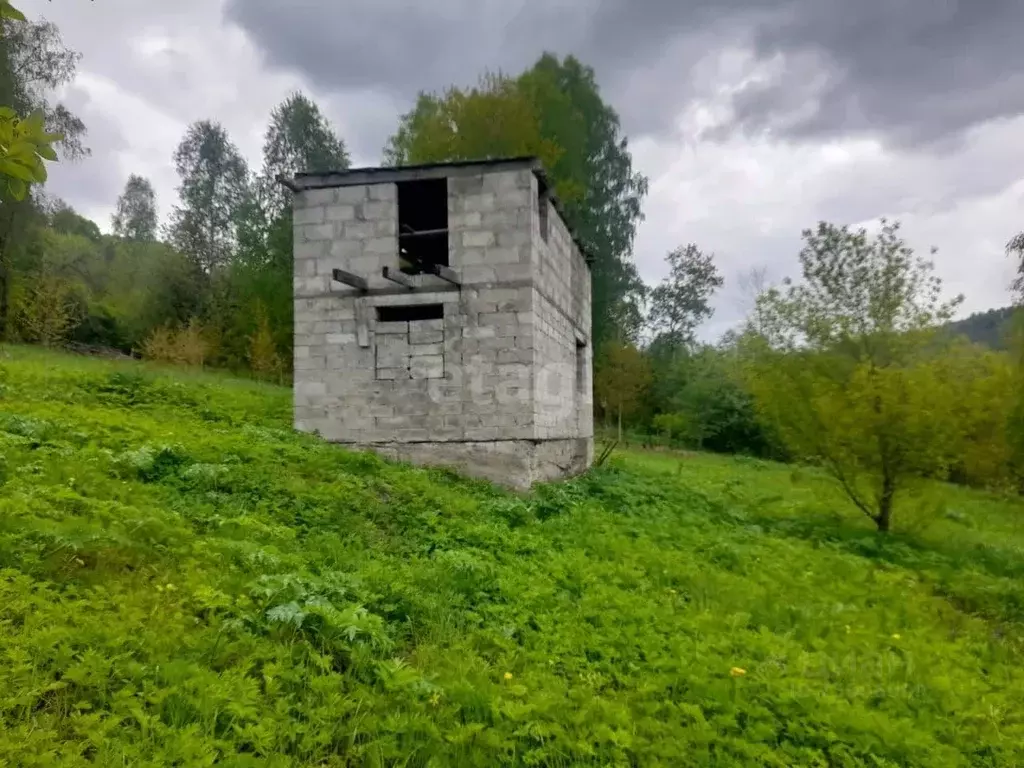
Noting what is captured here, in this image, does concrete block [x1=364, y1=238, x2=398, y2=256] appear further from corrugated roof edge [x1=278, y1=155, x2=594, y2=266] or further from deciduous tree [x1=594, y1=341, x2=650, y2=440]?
deciduous tree [x1=594, y1=341, x2=650, y2=440]

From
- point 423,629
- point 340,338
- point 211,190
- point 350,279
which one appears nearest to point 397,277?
point 350,279

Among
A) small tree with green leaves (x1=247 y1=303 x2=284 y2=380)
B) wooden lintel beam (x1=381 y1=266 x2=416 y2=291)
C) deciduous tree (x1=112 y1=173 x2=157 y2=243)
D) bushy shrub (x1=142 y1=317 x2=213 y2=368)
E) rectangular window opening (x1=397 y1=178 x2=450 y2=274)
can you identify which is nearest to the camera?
wooden lintel beam (x1=381 y1=266 x2=416 y2=291)

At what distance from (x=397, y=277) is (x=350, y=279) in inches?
26.5

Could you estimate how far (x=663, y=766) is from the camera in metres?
3.22

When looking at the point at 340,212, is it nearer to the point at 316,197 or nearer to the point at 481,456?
the point at 316,197

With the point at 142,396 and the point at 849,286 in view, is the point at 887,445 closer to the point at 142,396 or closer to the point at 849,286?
the point at 849,286

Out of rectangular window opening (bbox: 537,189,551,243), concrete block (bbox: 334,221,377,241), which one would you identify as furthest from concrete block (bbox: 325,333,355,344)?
rectangular window opening (bbox: 537,189,551,243)

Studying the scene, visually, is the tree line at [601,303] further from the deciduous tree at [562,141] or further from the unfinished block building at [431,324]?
the unfinished block building at [431,324]

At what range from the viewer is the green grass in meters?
3.15

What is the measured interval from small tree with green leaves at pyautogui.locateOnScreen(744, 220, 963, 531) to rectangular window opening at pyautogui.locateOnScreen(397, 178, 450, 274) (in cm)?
608

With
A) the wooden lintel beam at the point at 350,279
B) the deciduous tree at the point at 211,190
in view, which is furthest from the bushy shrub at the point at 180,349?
the wooden lintel beam at the point at 350,279

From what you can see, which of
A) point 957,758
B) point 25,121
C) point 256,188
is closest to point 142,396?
point 25,121

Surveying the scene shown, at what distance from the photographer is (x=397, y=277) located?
9500mm

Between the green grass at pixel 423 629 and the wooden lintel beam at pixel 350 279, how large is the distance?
2.57 metres
